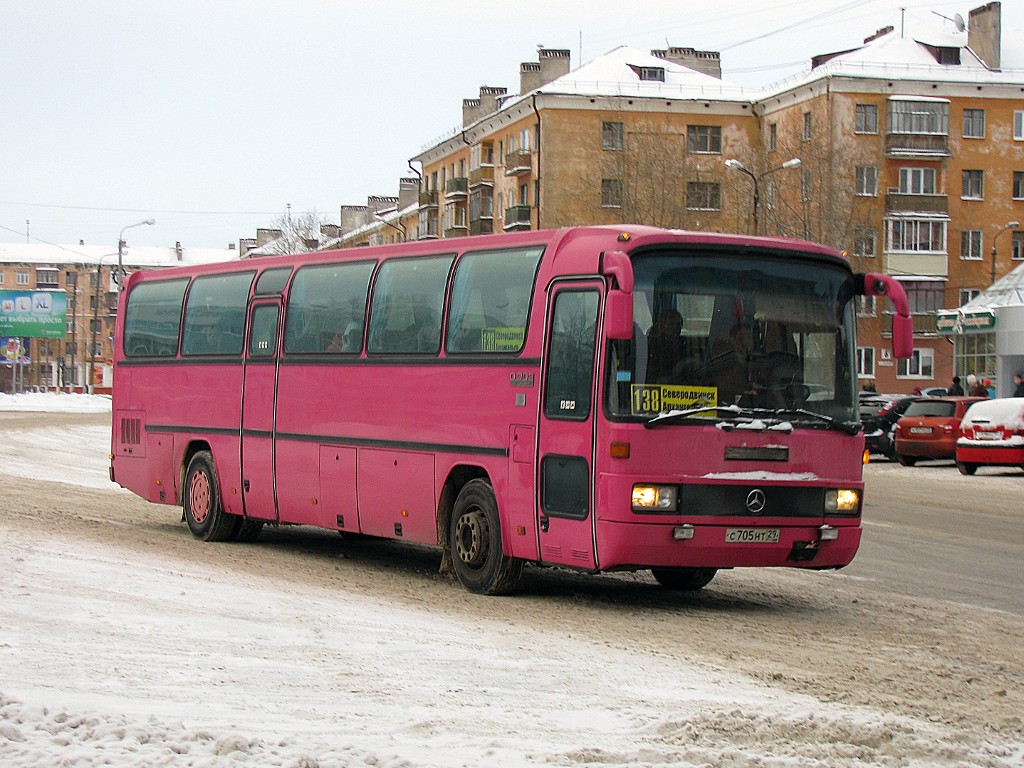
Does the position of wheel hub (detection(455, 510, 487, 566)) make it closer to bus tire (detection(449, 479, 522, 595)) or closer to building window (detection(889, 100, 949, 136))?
bus tire (detection(449, 479, 522, 595))

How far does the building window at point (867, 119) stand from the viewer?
77.2 m

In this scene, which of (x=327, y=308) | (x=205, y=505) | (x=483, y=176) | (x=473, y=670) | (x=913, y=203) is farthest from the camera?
(x=483, y=176)

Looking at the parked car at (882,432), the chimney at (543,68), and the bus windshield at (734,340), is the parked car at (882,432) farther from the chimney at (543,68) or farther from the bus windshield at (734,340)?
the chimney at (543,68)

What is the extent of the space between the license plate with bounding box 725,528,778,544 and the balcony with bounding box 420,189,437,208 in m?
93.3

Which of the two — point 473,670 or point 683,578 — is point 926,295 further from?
point 473,670

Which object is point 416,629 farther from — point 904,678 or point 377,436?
point 377,436

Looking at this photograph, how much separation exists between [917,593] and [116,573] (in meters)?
6.39

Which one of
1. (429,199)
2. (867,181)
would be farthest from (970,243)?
(429,199)

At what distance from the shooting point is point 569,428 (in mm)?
11852

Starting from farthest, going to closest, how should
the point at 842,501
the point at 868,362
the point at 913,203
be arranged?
the point at 913,203, the point at 868,362, the point at 842,501

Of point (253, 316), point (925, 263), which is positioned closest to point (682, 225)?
point (925, 263)

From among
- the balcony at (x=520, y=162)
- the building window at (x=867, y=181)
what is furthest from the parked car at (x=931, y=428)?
the balcony at (x=520, y=162)

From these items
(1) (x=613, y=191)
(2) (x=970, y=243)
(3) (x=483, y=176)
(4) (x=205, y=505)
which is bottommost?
(4) (x=205, y=505)

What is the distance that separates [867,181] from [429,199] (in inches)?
1392
